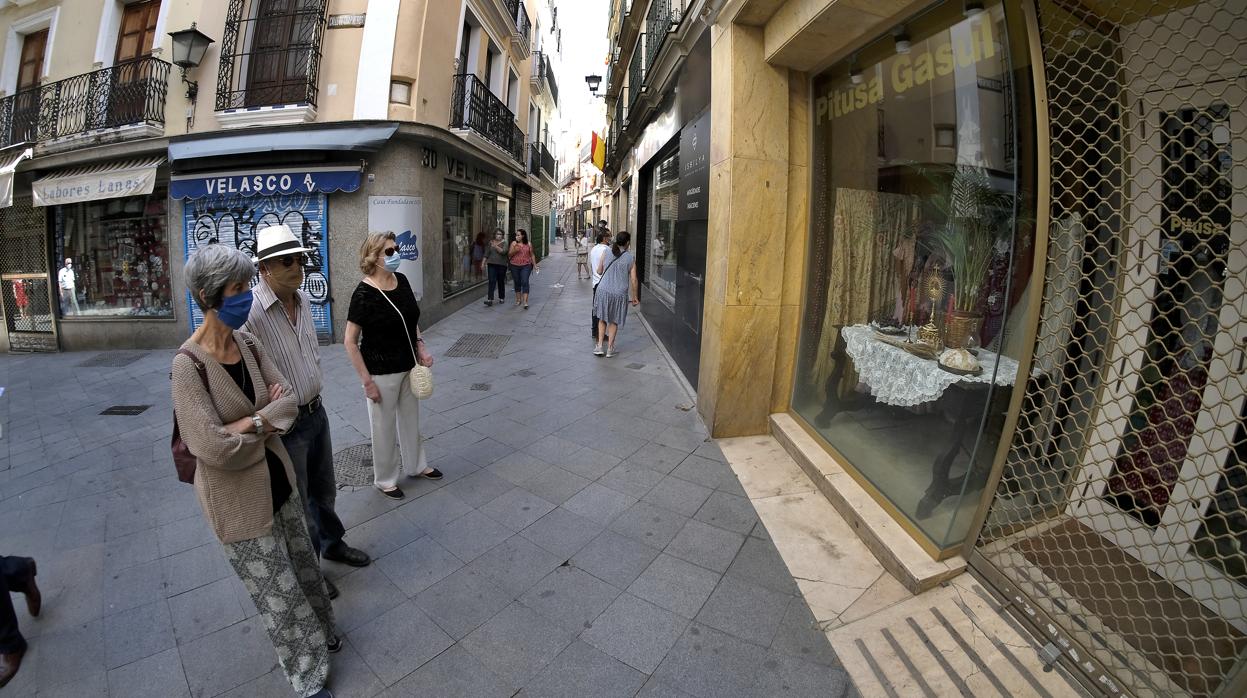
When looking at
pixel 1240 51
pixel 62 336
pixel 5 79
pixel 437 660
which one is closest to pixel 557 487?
pixel 437 660

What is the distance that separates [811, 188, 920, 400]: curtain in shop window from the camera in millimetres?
3781

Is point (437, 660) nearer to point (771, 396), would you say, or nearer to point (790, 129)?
point (771, 396)

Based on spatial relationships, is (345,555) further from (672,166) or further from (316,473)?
(672,166)

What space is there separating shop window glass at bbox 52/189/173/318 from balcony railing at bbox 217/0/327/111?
2918 millimetres

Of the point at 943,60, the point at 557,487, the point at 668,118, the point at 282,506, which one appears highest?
the point at 668,118

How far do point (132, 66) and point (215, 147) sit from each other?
9.84 ft

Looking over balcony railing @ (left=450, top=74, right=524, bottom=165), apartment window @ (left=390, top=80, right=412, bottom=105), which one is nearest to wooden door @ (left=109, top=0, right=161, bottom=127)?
apartment window @ (left=390, top=80, right=412, bottom=105)

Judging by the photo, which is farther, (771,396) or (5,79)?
(5,79)

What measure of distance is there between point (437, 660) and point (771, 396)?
3408mm

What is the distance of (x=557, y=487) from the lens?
12.5 ft

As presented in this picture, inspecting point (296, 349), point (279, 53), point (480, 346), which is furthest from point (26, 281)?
point (296, 349)

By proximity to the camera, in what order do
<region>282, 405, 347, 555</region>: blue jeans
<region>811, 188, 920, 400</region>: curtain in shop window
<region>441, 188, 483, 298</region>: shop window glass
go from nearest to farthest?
<region>282, 405, 347, 555</region>: blue jeans < <region>811, 188, 920, 400</region>: curtain in shop window < <region>441, 188, 483, 298</region>: shop window glass

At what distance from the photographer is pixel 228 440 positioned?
5.92 feet

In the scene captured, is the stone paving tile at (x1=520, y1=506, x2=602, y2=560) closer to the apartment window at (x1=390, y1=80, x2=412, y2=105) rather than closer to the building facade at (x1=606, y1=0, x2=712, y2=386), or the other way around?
the building facade at (x1=606, y1=0, x2=712, y2=386)
